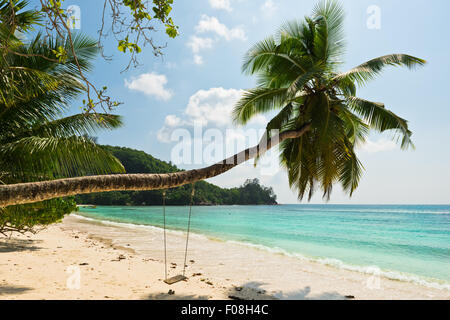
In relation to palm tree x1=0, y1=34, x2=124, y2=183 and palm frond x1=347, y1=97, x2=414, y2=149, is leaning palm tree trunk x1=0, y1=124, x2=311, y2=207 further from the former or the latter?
palm frond x1=347, y1=97, x2=414, y2=149

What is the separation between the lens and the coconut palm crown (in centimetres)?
566

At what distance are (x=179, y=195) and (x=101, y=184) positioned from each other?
217 feet

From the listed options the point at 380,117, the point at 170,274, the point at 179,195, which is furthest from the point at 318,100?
the point at 179,195

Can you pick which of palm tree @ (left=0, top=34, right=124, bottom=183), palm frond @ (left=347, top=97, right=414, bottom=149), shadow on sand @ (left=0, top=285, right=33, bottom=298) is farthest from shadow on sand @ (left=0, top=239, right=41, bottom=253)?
palm frond @ (left=347, top=97, right=414, bottom=149)

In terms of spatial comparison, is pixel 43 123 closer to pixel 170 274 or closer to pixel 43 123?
pixel 43 123

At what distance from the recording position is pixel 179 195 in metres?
67.3

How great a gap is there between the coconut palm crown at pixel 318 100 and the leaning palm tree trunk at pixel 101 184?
9.48 feet

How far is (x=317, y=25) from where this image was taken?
6.41 m

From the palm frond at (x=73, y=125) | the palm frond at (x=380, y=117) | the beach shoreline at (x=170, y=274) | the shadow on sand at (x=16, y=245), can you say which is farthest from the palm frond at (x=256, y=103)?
the shadow on sand at (x=16, y=245)

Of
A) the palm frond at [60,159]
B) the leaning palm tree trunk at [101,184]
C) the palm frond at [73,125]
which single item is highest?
the palm frond at [73,125]

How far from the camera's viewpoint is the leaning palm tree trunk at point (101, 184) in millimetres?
2145

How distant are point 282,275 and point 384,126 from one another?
472 centimetres

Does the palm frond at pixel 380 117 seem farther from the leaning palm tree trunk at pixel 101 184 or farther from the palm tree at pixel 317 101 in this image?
the leaning palm tree trunk at pixel 101 184
